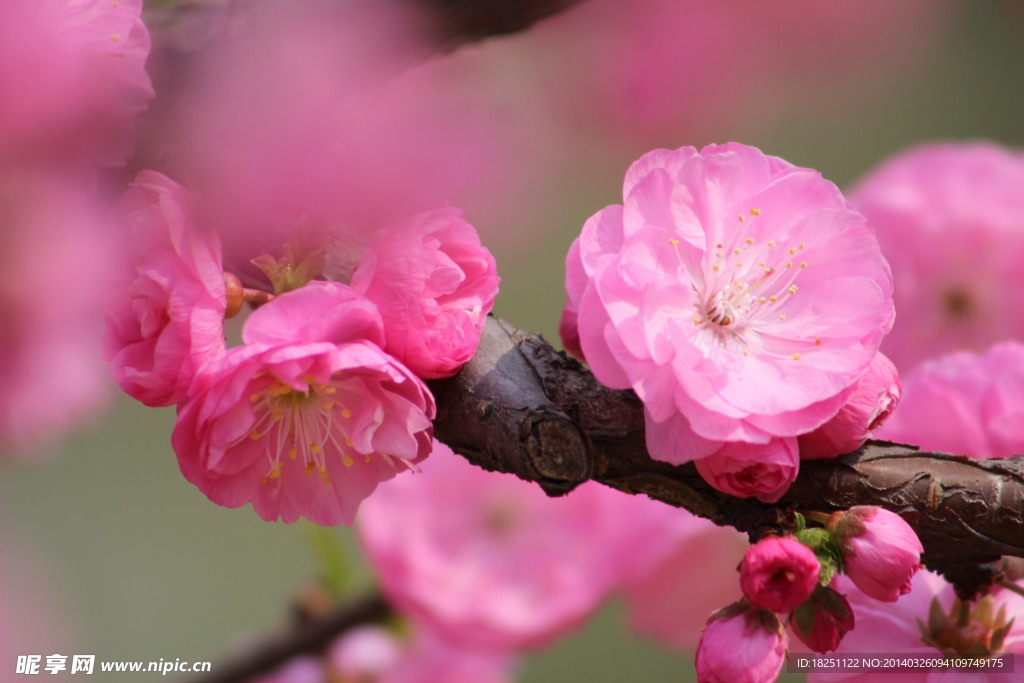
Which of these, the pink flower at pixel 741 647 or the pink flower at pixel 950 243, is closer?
the pink flower at pixel 741 647

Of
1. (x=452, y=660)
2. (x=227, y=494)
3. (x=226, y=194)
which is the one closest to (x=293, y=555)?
(x=452, y=660)

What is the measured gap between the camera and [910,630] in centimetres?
47

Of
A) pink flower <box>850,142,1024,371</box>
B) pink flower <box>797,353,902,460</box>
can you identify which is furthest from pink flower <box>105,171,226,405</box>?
pink flower <box>850,142,1024,371</box>

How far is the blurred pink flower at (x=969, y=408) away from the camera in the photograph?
19.1 inches

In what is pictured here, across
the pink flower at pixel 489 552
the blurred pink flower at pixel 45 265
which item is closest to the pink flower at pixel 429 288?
the blurred pink flower at pixel 45 265

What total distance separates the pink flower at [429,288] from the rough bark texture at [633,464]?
0.9 inches

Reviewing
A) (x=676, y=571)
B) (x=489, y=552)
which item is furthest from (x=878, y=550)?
(x=489, y=552)

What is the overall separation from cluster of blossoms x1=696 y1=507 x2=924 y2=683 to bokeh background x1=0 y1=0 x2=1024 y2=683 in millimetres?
153

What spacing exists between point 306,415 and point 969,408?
1.17 feet

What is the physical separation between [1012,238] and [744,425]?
577 mm

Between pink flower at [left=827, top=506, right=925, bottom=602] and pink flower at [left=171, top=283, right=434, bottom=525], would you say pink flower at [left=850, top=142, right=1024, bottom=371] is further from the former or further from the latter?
pink flower at [left=171, top=283, right=434, bottom=525]

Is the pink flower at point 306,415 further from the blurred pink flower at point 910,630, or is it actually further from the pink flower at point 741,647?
the blurred pink flower at point 910,630

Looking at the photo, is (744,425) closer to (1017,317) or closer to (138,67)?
(138,67)

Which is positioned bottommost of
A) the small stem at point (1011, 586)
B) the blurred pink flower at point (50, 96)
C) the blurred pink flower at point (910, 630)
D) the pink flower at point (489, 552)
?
the pink flower at point (489, 552)
